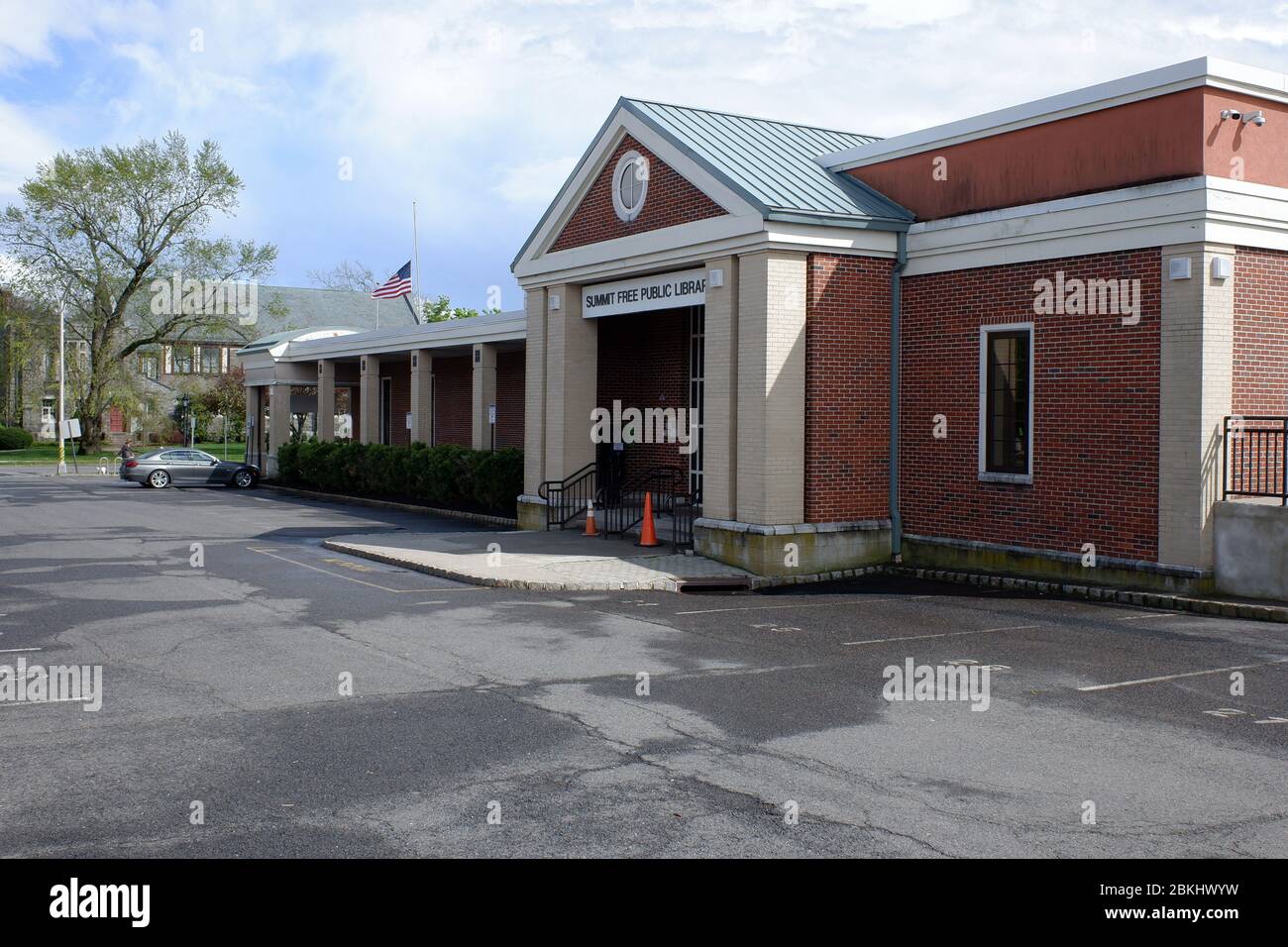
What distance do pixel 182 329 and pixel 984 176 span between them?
181 feet

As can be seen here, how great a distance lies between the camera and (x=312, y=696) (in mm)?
9172

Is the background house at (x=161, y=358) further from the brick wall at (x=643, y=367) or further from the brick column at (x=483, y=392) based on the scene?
the brick wall at (x=643, y=367)

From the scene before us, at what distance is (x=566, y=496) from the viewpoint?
2231 centimetres

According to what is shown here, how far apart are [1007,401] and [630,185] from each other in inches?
290

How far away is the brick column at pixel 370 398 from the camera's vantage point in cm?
3500

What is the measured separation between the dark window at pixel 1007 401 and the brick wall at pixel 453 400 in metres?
20.0

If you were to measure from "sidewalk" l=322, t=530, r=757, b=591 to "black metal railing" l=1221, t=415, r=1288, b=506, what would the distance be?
6134 mm

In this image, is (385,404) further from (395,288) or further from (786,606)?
(786,606)

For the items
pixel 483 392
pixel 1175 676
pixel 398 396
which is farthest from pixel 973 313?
pixel 398 396

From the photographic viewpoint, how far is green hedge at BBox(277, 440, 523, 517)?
87.8 feet

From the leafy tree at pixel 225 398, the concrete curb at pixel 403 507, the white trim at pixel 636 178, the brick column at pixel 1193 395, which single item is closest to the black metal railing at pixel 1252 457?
the brick column at pixel 1193 395

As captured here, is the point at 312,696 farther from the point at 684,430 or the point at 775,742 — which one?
the point at 684,430

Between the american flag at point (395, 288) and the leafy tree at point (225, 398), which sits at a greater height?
the american flag at point (395, 288)
